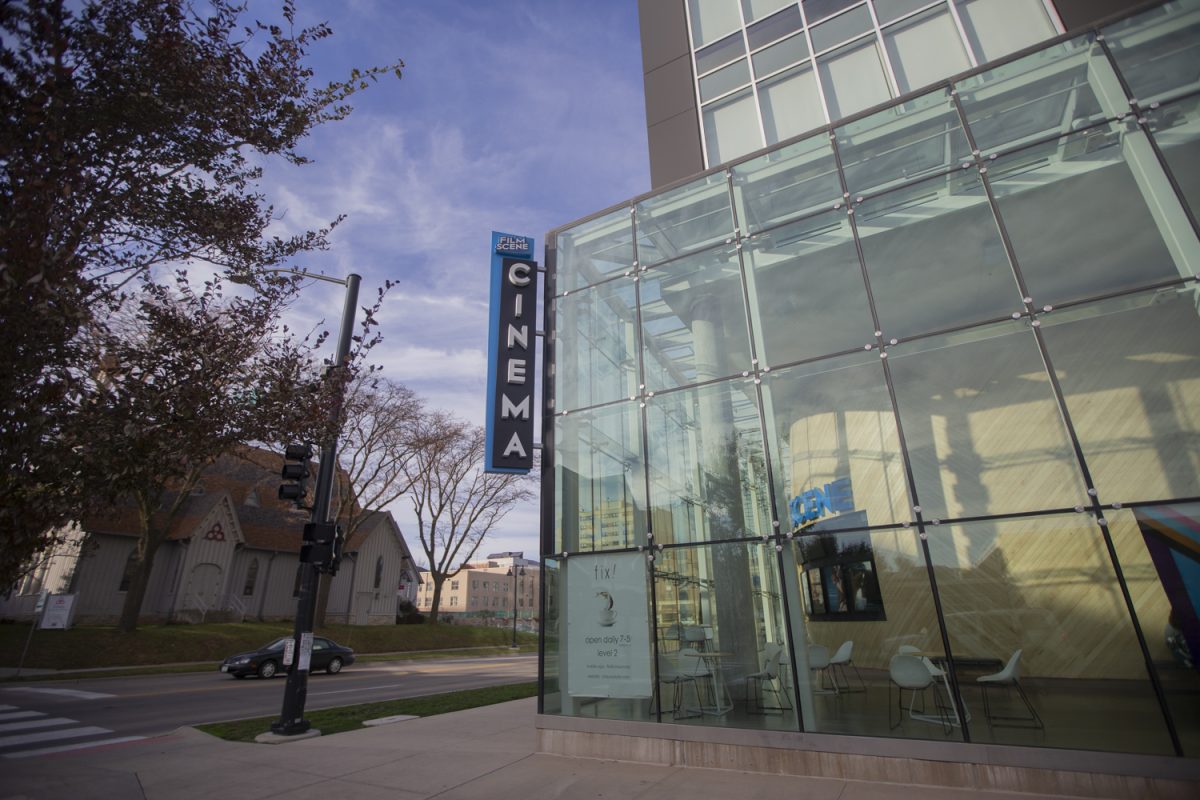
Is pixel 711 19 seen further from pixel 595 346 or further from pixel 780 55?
pixel 595 346

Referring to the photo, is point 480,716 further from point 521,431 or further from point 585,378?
point 585,378

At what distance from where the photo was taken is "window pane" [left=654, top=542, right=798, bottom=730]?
8.20 metres

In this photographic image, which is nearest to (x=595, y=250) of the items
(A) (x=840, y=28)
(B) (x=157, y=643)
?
(A) (x=840, y=28)

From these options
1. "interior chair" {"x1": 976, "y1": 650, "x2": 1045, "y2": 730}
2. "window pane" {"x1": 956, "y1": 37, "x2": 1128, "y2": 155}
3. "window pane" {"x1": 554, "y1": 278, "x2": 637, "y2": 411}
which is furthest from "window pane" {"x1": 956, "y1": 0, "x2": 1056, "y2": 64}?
"interior chair" {"x1": 976, "y1": 650, "x2": 1045, "y2": 730}

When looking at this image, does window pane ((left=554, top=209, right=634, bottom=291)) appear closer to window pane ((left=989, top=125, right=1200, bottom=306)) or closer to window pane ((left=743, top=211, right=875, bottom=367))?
window pane ((left=743, top=211, right=875, bottom=367))

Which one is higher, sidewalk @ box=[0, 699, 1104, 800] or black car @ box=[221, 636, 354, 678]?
black car @ box=[221, 636, 354, 678]

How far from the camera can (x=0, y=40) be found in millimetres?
4371

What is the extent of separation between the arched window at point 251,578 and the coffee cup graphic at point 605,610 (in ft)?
115

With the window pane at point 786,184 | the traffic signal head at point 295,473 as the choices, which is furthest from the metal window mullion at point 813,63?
the traffic signal head at point 295,473

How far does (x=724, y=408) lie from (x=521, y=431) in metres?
3.55

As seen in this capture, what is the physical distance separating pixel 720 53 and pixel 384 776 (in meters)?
15.8

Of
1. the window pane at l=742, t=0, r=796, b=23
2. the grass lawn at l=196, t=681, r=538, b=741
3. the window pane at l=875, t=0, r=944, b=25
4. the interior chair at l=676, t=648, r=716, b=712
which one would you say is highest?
the window pane at l=742, t=0, r=796, b=23

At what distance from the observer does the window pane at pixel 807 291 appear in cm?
875

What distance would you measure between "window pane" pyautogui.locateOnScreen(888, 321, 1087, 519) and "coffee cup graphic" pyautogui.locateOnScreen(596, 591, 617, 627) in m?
4.59
